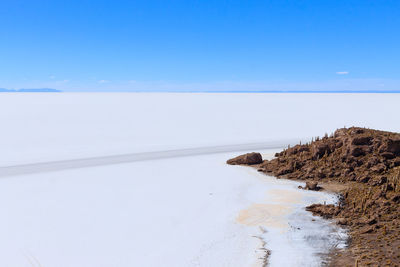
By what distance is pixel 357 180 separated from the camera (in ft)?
39.0

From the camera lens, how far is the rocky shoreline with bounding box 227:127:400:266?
684 cm

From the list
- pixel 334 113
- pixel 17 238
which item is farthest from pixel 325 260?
pixel 334 113

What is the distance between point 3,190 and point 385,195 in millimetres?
10799

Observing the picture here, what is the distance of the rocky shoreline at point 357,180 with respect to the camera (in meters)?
6.84

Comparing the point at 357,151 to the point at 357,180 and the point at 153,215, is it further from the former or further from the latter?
the point at 153,215

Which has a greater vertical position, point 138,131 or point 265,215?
point 138,131

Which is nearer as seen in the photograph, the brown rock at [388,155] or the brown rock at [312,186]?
the brown rock at [312,186]

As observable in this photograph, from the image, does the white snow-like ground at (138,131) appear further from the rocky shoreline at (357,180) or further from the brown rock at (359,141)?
the brown rock at (359,141)

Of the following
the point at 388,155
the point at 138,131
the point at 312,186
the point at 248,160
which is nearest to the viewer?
the point at 312,186

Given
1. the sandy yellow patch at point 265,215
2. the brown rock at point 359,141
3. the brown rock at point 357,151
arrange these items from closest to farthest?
1. the sandy yellow patch at point 265,215
2. the brown rock at point 357,151
3. the brown rock at point 359,141

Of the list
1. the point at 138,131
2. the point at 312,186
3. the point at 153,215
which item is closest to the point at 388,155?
the point at 312,186

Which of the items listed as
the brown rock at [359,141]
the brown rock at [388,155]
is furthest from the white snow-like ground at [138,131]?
the brown rock at [388,155]

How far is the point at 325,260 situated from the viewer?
21.4ft

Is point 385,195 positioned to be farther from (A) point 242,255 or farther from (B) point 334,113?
(B) point 334,113
